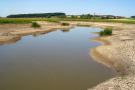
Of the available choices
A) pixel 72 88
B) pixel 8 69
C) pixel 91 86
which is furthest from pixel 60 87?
pixel 8 69

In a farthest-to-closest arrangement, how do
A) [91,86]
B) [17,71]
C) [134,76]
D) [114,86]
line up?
[17,71] → [134,76] → [91,86] → [114,86]

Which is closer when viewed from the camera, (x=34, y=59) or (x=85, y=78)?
(x=85, y=78)

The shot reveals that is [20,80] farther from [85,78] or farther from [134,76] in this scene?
[134,76]

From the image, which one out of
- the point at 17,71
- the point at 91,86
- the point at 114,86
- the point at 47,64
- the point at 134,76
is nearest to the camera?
the point at 114,86

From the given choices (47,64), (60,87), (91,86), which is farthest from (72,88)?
(47,64)

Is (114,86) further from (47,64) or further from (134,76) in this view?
(47,64)

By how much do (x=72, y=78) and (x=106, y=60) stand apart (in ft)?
17.0

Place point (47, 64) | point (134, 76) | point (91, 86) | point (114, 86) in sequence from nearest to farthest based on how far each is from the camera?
1. point (114, 86)
2. point (91, 86)
3. point (134, 76)
4. point (47, 64)

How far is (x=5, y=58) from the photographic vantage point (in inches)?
524

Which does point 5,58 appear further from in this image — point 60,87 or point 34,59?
point 60,87

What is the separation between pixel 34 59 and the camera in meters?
13.1

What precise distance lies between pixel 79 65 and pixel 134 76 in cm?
470

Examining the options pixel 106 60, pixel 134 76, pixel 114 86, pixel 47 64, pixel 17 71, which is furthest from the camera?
pixel 106 60

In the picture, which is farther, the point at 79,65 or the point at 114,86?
the point at 79,65
